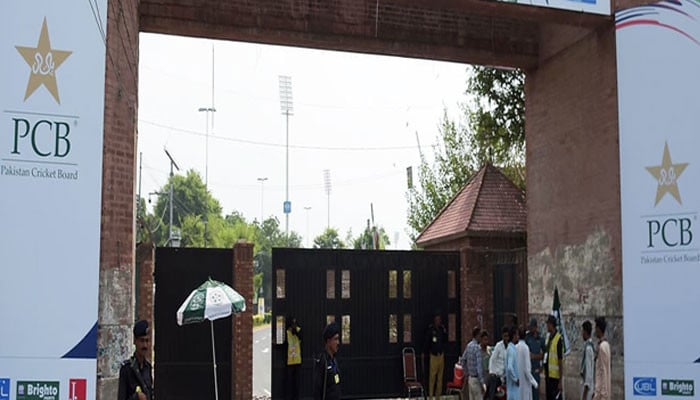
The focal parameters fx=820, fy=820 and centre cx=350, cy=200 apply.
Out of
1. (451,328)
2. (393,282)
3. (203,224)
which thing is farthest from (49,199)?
(203,224)

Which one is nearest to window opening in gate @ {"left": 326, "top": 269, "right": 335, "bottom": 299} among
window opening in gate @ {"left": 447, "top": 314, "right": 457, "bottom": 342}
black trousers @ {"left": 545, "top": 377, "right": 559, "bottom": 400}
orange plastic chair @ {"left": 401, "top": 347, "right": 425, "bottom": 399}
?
orange plastic chair @ {"left": 401, "top": 347, "right": 425, "bottom": 399}

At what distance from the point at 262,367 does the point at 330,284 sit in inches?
579

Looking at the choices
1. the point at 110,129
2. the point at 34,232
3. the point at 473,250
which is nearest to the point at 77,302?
the point at 34,232

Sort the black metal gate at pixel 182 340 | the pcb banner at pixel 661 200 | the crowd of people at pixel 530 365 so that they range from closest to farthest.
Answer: the pcb banner at pixel 661 200 < the crowd of people at pixel 530 365 < the black metal gate at pixel 182 340

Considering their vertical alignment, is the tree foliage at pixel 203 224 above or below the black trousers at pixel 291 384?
above

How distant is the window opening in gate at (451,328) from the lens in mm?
→ 17906

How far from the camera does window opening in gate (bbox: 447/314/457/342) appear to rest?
1791cm

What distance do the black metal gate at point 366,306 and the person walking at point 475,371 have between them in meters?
2.23

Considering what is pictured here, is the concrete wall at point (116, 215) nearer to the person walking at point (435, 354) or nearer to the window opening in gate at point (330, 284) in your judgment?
the window opening in gate at point (330, 284)

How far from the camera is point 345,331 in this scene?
17.0 metres

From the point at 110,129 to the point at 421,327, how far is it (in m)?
8.95

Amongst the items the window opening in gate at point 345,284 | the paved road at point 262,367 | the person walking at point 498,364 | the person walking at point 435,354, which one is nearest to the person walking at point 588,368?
the person walking at point 498,364

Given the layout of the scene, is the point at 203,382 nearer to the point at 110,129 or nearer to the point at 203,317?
the point at 203,317

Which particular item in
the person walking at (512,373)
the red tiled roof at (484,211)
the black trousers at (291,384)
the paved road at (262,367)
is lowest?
the paved road at (262,367)
